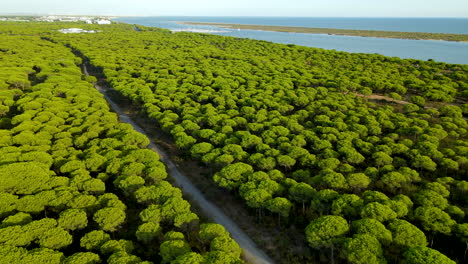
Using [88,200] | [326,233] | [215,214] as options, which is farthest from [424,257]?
[88,200]

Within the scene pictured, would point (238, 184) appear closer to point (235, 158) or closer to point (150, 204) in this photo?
point (235, 158)

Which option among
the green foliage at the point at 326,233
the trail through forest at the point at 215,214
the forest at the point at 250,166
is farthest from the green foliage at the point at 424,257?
the trail through forest at the point at 215,214

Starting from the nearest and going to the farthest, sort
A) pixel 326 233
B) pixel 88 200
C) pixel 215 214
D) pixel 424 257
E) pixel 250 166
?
pixel 424 257, pixel 326 233, pixel 88 200, pixel 215 214, pixel 250 166

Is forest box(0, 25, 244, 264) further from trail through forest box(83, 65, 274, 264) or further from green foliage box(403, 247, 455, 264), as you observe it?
green foliage box(403, 247, 455, 264)

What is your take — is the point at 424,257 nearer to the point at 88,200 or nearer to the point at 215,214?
the point at 215,214

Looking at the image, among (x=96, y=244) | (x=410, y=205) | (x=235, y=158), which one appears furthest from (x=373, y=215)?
(x=96, y=244)

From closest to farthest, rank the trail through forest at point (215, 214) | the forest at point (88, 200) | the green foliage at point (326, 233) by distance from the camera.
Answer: the forest at point (88, 200), the green foliage at point (326, 233), the trail through forest at point (215, 214)

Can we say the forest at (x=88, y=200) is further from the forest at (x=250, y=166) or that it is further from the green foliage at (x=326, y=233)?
the green foliage at (x=326, y=233)
